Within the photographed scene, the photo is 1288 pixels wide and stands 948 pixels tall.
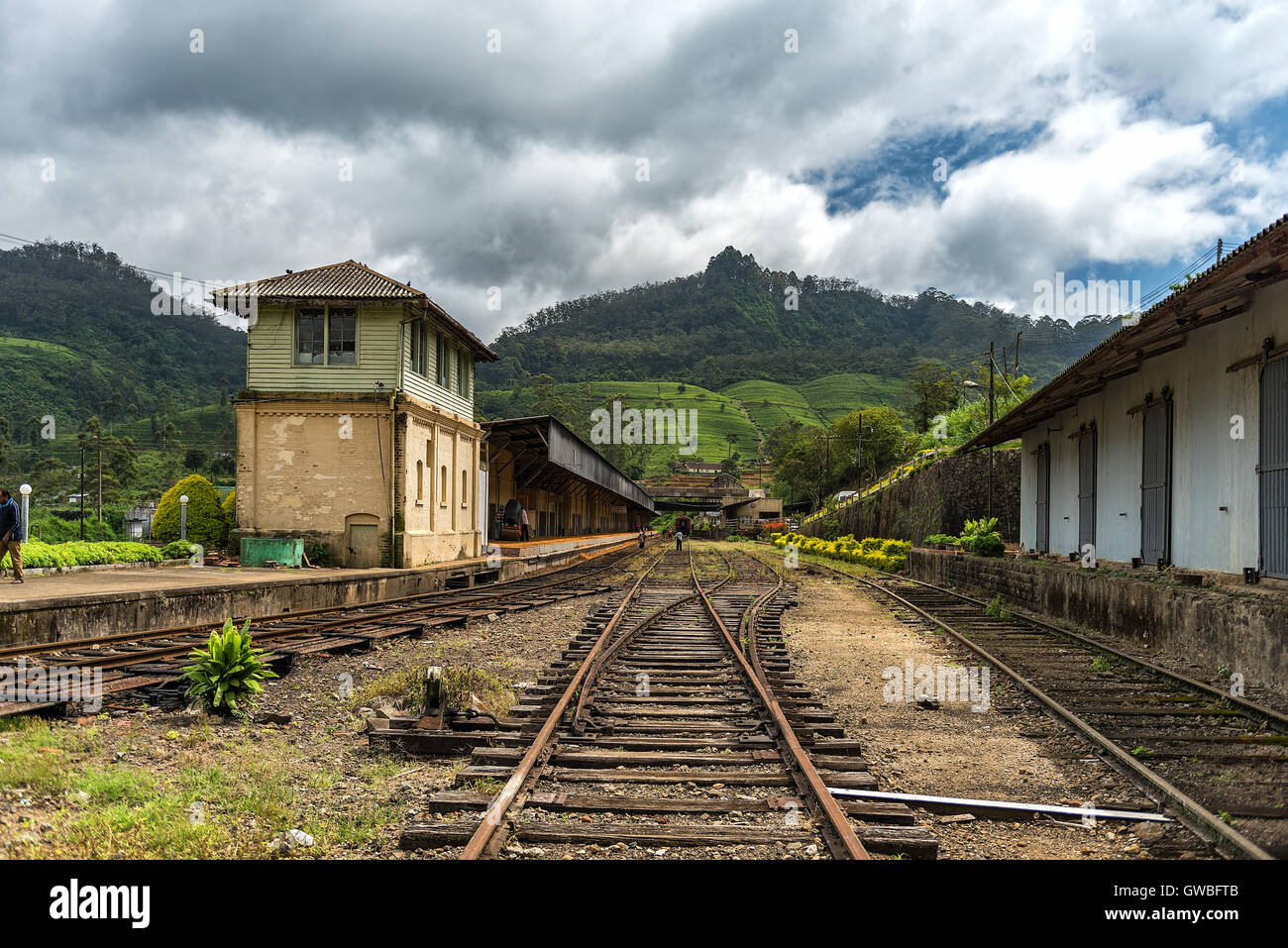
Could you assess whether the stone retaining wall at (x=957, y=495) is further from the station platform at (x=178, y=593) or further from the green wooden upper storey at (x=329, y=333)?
the green wooden upper storey at (x=329, y=333)

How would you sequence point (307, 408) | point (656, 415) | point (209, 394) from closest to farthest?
1. point (307, 408)
2. point (209, 394)
3. point (656, 415)

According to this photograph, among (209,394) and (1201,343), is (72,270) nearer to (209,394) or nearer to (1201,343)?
(209,394)

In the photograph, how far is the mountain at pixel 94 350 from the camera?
8075 cm

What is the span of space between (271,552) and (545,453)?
42.0ft

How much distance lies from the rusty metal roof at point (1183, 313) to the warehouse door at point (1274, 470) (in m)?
1.06

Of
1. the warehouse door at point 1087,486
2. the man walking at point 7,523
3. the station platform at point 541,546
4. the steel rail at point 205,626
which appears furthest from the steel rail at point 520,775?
the station platform at point 541,546

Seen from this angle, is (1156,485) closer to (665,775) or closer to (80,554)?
(665,775)

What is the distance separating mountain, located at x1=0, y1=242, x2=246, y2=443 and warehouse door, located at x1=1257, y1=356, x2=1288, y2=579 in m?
82.3

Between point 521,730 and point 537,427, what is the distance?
23.1 metres

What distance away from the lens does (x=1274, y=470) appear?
34.1 ft

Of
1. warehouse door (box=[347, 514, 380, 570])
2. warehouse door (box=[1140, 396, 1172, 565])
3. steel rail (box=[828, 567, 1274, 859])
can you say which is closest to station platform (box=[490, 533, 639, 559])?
warehouse door (box=[347, 514, 380, 570])

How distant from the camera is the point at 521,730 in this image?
21.5ft

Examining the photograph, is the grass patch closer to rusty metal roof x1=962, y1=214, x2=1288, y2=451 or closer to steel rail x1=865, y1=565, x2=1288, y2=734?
steel rail x1=865, y1=565, x2=1288, y2=734
